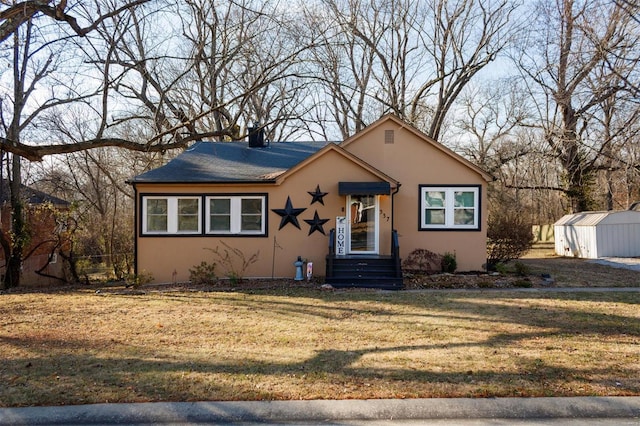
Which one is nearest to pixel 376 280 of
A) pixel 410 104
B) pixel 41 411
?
pixel 41 411

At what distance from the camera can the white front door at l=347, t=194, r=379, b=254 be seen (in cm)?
1457

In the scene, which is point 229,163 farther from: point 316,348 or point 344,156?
point 316,348

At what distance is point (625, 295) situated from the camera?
11297 millimetres

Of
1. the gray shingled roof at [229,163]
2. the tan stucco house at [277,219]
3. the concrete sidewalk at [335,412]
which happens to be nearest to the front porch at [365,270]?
the tan stucco house at [277,219]

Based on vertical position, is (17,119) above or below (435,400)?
above

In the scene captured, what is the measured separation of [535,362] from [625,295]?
24.2ft

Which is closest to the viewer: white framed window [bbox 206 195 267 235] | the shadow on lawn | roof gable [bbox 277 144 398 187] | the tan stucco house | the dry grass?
the shadow on lawn

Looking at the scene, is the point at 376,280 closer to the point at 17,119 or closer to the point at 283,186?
the point at 283,186

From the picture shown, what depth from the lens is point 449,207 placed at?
15.1 meters

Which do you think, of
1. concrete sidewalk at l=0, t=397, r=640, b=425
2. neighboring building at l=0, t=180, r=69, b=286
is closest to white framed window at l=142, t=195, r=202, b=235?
neighboring building at l=0, t=180, r=69, b=286

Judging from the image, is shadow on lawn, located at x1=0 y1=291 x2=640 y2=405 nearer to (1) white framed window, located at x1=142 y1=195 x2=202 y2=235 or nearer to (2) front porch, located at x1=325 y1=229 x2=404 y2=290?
(2) front porch, located at x1=325 y1=229 x2=404 y2=290

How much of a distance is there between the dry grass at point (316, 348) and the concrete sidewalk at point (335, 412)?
0.60 feet

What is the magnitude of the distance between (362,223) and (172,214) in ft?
20.0

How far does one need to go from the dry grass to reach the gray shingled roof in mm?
4566
